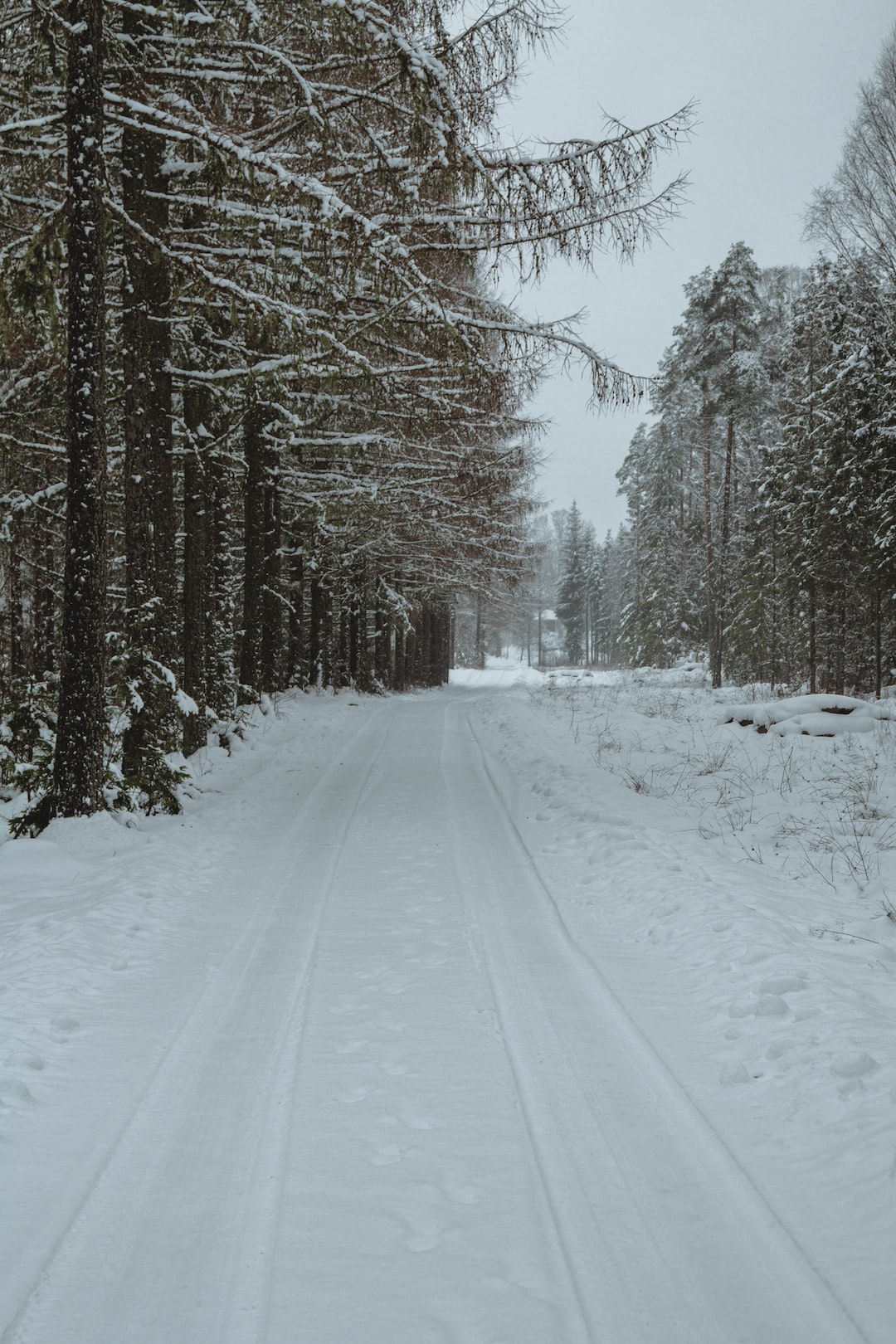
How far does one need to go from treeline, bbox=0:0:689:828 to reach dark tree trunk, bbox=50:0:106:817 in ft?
0.07

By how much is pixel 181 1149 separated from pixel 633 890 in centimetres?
385

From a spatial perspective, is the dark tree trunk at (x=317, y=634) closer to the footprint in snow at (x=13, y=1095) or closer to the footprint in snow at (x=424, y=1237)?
the footprint in snow at (x=13, y=1095)

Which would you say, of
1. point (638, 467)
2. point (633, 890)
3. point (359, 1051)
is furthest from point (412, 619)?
point (359, 1051)

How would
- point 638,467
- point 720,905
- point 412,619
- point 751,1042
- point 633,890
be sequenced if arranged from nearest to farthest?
point 751,1042
point 720,905
point 633,890
point 412,619
point 638,467

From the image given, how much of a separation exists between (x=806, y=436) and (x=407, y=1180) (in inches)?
961

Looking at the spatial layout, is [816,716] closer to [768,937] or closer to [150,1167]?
[768,937]

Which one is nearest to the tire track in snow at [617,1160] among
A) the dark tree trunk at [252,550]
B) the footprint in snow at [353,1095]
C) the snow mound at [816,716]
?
the footprint in snow at [353,1095]

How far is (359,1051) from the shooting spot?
11.7ft

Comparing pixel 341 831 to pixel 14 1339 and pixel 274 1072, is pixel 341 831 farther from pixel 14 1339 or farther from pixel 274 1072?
pixel 14 1339

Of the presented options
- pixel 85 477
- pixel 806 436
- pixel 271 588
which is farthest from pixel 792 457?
pixel 85 477

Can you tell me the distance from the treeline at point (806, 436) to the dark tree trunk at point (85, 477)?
8.46 meters

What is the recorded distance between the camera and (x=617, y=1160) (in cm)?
281

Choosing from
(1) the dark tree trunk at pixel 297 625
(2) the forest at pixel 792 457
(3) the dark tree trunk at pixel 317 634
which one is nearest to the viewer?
(2) the forest at pixel 792 457

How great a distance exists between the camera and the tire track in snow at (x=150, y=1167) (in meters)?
2.09
